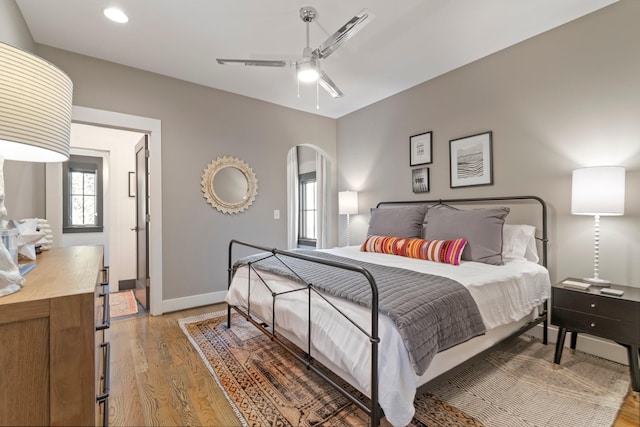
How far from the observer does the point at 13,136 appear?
863 millimetres

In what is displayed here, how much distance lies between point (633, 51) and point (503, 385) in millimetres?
2530

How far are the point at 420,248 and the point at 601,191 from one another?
4.22 feet

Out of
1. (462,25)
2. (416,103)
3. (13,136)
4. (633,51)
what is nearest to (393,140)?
(416,103)

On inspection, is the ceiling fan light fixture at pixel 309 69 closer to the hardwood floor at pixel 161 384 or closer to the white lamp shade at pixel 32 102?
the white lamp shade at pixel 32 102

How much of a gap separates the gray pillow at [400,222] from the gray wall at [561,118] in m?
0.50

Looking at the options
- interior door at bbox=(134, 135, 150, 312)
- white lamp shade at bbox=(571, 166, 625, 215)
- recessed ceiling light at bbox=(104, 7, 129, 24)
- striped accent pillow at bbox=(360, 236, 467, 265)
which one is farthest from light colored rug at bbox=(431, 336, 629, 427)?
recessed ceiling light at bbox=(104, 7, 129, 24)

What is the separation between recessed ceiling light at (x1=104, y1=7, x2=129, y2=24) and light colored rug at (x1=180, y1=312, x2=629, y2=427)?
2.67 meters

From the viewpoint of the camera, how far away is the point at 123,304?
3578 millimetres

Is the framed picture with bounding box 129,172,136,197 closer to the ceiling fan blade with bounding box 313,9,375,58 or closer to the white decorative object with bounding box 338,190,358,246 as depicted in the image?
the white decorative object with bounding box 338,190,358,246

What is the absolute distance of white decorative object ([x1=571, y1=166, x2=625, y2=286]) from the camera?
6.45ft

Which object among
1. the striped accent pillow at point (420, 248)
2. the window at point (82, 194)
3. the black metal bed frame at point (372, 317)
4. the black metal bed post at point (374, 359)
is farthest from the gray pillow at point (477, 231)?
the window at point (82, 194)

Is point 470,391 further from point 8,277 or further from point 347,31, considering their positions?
point 347,31

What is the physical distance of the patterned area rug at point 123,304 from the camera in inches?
129

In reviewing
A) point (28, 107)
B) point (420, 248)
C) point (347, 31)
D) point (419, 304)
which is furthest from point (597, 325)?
point (28, 107)
